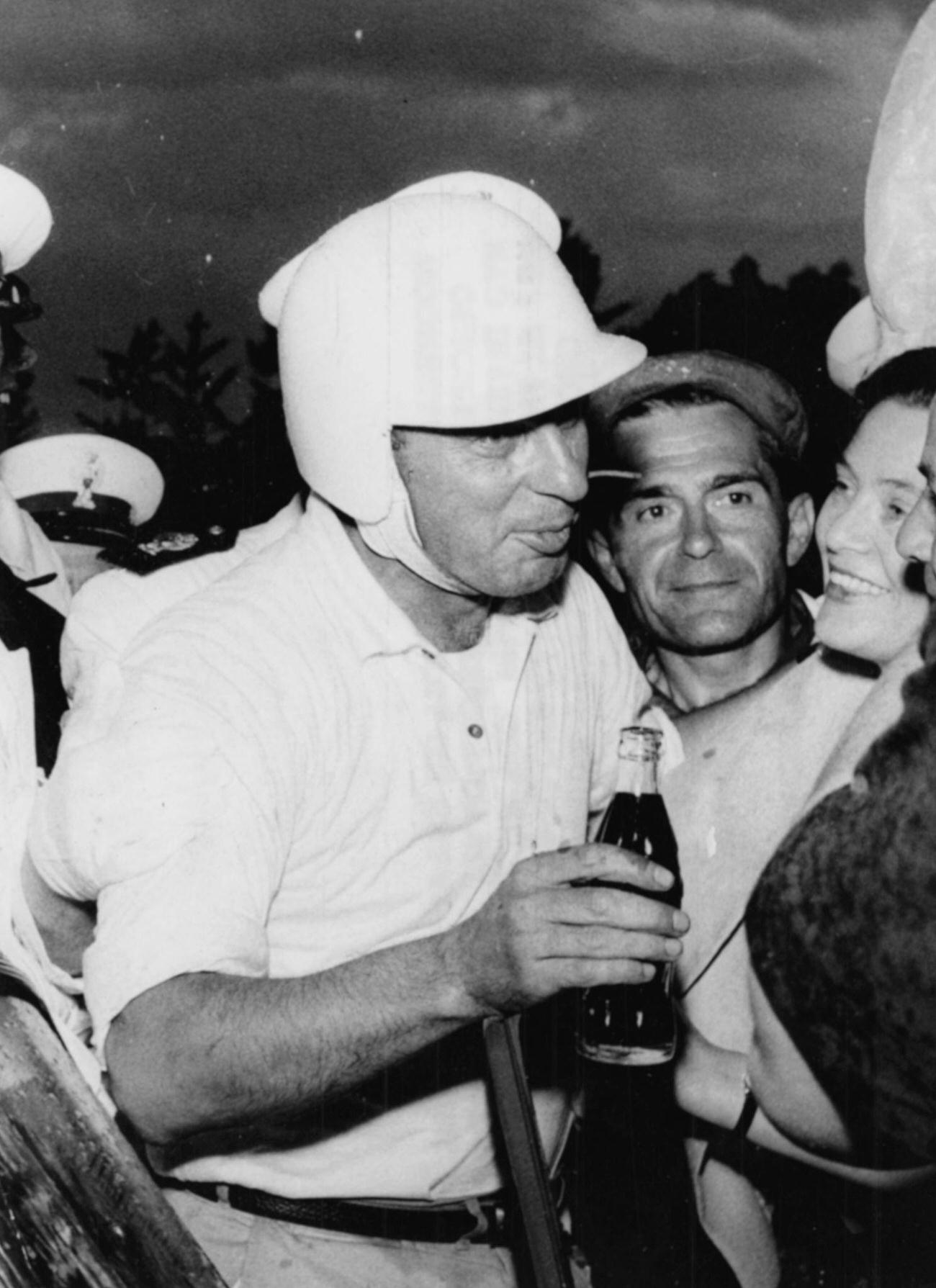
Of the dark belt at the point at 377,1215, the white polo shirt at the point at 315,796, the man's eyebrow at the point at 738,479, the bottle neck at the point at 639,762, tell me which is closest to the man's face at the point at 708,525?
the man's eyebrow at the point at 738,479

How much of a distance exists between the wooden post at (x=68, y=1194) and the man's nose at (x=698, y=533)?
4.25 feet

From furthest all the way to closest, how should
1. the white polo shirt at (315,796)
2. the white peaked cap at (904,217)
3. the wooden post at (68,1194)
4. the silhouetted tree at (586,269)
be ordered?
the silhouetted tree at (586,269) → the white peaked cap at (904,217) → the white polo shirt at (315,796) → the wooden post at (68,1194)

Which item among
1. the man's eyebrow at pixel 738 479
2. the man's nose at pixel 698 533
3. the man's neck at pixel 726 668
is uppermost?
the man's eyebrow at pixel 738 479

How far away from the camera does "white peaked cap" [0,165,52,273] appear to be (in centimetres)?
221

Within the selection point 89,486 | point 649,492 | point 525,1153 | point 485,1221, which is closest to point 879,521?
point 649,492

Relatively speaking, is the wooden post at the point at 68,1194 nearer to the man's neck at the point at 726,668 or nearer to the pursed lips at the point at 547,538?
the pursed lips at the point at 547,538

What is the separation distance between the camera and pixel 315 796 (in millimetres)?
1731

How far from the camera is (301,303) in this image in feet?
5.91

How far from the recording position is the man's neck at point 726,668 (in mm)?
2238

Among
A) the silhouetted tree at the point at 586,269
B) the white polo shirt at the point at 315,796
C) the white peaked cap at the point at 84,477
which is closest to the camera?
the white polo shirt at the point at 315,796

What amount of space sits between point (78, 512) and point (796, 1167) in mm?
2501

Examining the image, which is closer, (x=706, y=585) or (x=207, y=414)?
(x=706, y=585)

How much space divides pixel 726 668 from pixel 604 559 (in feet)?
0.99

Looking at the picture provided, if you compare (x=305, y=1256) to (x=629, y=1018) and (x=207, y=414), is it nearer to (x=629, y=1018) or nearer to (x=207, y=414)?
(x=629, y=1018)
